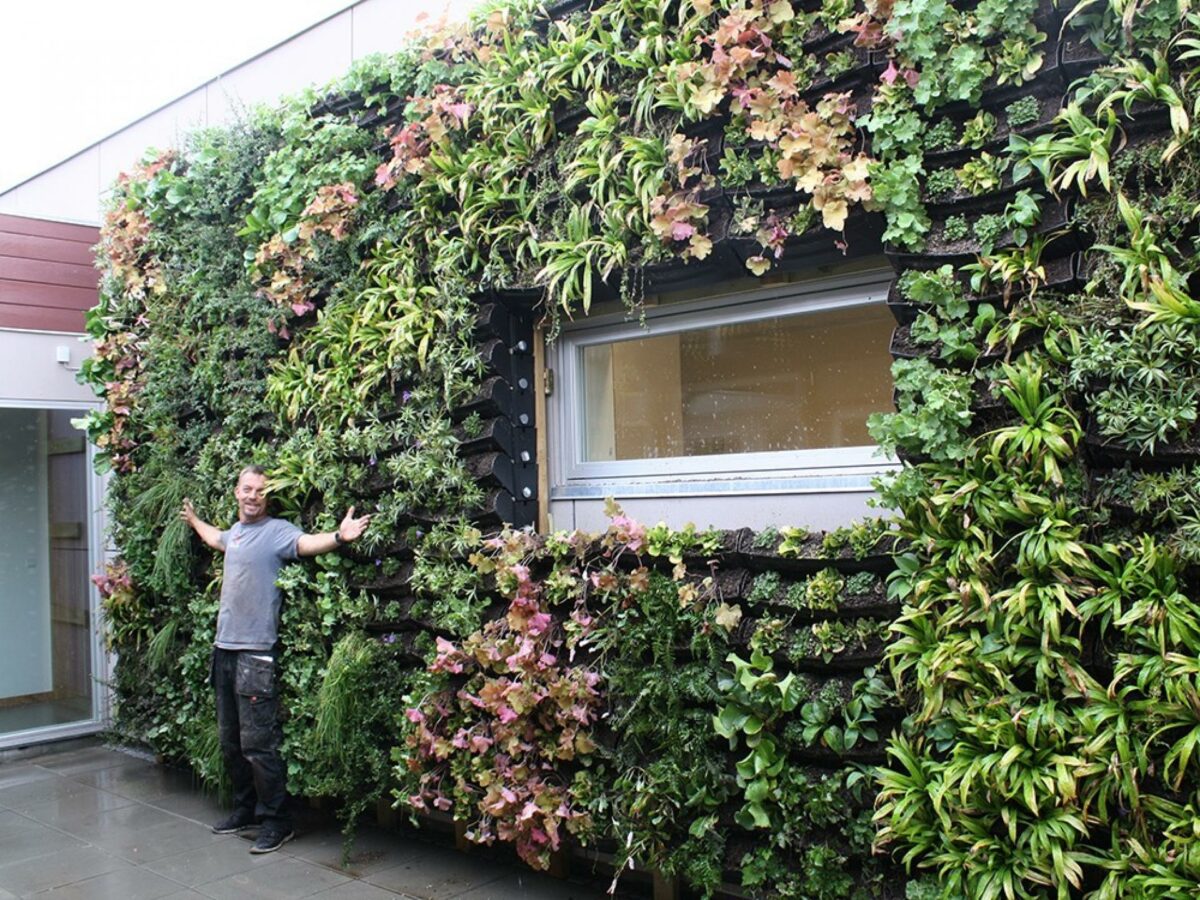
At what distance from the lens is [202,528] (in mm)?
6359

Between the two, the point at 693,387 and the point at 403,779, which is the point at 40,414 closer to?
the point at 403,779

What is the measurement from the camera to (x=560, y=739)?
452 centimetres

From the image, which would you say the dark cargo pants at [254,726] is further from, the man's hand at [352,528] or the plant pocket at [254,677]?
the man's hand at [352,528]

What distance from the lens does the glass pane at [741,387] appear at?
436cm

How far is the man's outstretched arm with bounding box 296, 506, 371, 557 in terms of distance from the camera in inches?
217

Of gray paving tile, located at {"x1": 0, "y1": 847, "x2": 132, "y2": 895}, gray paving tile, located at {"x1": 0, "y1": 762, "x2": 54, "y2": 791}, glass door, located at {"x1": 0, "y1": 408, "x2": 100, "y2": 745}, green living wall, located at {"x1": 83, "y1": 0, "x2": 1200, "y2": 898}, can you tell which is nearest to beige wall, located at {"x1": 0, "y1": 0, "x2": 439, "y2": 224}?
green living wall, located at {"x1": 83, "y1": 0, "x2": 1200, "y2": 898}

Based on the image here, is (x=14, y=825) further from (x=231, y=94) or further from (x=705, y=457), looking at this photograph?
(x=231, y=94)

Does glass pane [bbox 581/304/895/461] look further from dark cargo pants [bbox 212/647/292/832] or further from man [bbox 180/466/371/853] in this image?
dark cargo pants [bbox 212/647/292/832]

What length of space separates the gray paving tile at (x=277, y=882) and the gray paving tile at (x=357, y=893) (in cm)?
6

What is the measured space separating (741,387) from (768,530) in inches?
32.8

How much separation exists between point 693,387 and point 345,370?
194 centimetres

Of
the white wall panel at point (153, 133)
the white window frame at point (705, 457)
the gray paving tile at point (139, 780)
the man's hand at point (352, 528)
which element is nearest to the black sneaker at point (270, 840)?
the gray paving tile at point (139, 780)

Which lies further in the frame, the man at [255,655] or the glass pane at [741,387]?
the man at [255,655]

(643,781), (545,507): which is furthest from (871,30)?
(643,781)
